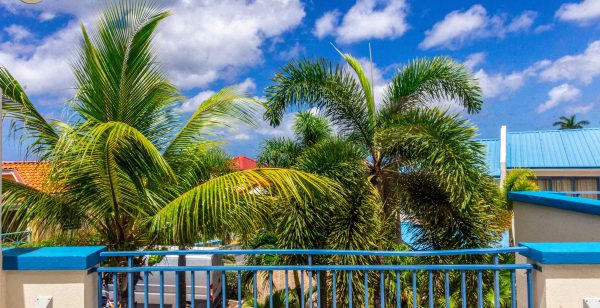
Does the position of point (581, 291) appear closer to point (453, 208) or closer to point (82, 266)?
point (82, 266)

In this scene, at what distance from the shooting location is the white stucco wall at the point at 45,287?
9.54 feet

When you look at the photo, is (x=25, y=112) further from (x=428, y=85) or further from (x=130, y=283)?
(x=428, y=85)

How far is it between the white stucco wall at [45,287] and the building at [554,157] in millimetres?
17973

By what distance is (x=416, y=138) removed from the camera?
6.52 metres

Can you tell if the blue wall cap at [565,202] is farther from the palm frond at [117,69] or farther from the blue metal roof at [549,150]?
the blue metal roof at [549,150]

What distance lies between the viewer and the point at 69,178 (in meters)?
5.31

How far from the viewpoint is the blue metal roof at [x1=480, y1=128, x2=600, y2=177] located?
1884cm

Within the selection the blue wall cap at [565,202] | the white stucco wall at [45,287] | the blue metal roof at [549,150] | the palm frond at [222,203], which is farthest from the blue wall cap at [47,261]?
the blue metal roof at [549,150]

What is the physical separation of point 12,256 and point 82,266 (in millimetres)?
496

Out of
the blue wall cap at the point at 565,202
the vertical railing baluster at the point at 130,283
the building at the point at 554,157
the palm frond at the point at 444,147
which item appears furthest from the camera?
the building at the point at 554,157

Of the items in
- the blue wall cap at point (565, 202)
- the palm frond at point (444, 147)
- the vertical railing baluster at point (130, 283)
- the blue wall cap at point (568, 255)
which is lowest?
the vertical railing baluster at point (130, 283)

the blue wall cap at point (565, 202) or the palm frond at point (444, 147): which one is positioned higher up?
the palm frond at point (444, 147)

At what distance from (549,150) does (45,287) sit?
22.1 meters

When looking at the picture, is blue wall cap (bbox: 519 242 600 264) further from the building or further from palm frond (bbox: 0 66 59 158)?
the building
